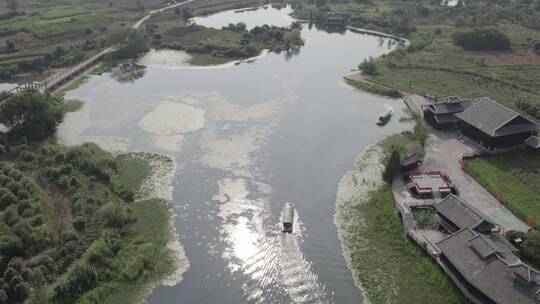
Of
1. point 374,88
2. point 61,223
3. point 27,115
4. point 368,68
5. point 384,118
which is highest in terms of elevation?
point 27,115

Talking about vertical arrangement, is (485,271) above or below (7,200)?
below

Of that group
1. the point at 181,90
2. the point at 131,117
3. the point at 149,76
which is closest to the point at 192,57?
the point at 149,76

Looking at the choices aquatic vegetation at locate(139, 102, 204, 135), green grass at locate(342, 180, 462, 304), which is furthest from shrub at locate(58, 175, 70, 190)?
green grass at locate(342, 180, 462, 304)

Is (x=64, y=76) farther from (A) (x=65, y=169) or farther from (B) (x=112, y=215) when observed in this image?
Result: (B) (x=112, y=215)

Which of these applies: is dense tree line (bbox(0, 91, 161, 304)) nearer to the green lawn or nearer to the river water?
the river water

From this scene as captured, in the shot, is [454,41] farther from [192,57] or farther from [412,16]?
[192,57]

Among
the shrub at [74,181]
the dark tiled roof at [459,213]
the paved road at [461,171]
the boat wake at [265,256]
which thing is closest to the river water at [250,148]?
the boat wake at [265,256]

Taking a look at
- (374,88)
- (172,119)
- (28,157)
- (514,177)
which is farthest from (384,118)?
(28,157)
